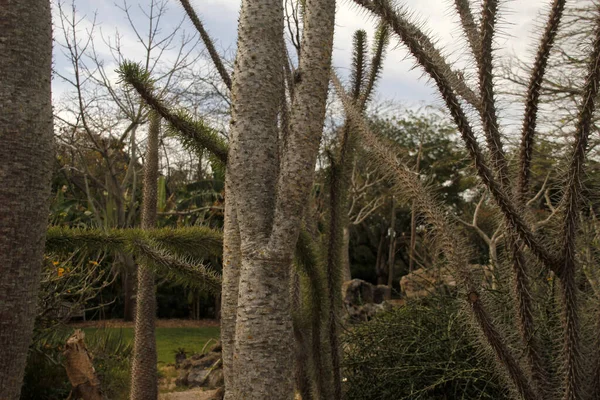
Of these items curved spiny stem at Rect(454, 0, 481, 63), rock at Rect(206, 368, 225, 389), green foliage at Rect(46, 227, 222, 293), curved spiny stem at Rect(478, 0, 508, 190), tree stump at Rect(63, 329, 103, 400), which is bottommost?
rock at Rect(206, 368, 225, 389)

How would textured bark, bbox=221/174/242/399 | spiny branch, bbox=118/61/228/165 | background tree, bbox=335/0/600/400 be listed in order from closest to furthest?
background tree, bbox=335/0/600/400, textured bark, bbox=221/174/242/399, spiny branch, bbox=118/61/228/165

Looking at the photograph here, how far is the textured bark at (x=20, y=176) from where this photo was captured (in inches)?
109

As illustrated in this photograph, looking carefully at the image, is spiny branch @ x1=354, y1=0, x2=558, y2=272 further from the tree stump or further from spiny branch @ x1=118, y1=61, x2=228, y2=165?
the tree stump

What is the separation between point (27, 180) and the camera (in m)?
2.84

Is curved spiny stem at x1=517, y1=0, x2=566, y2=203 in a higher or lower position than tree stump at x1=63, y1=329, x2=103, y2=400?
higher

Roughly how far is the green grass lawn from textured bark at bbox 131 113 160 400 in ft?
13.2

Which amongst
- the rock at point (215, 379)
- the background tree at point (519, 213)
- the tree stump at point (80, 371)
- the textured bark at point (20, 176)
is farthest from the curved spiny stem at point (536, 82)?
the rock at point (215, 379)

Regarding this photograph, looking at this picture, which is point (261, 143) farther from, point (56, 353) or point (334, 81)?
point (56, 353)

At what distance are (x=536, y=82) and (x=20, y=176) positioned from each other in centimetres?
248

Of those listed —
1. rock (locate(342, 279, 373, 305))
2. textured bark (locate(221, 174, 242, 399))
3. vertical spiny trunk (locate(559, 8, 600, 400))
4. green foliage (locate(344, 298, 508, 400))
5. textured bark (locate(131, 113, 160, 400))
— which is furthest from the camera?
rock (locate(342, 279, 373, 305))

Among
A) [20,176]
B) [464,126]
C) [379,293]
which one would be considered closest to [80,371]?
[20,176]

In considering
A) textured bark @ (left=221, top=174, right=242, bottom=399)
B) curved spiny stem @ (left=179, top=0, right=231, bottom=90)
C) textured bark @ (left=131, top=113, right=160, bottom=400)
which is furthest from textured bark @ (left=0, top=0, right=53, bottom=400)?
textured bark @ (left=131, top=113, right=160, bottom=400)

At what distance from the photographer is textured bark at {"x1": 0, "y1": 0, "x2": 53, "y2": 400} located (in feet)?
9.12

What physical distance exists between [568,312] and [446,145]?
64.3 ft
